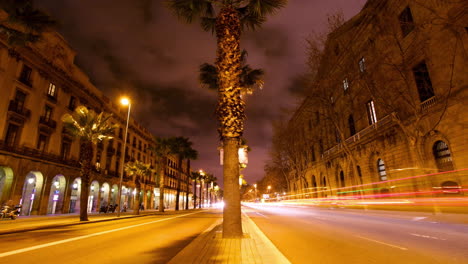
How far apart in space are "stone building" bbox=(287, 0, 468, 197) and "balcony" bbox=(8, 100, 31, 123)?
2831 cm

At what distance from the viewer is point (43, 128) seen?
2470cm

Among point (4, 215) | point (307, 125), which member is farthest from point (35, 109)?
point (307, 125)

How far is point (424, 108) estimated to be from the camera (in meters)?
19.8

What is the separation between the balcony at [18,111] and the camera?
21.4 metres

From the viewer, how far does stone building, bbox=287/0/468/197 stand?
16.9 meters

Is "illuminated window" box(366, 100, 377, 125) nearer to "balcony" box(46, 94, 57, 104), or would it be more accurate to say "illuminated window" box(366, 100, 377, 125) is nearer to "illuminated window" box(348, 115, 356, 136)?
"illuminated window" box(348, 115, 356, 136)

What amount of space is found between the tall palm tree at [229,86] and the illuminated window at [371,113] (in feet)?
78.1

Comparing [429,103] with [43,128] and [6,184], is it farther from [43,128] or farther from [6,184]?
[6,184]

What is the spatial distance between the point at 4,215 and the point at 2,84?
1068 centimetres

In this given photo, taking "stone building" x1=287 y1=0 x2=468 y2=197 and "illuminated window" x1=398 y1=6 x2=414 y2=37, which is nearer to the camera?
"stone building" x1=287 y1=0 x2=468 y2=197

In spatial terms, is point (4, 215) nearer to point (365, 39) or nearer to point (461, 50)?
point (461, 50)

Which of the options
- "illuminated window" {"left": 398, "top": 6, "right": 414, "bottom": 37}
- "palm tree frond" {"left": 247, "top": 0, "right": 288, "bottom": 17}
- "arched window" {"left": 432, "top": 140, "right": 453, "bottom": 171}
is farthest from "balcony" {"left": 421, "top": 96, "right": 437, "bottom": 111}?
"palm tree frond" {"left": 247, "top": 0, "right": 288, "bottom": 17}

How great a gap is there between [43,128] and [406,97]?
34.6 m

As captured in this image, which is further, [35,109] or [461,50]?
[35,109]
